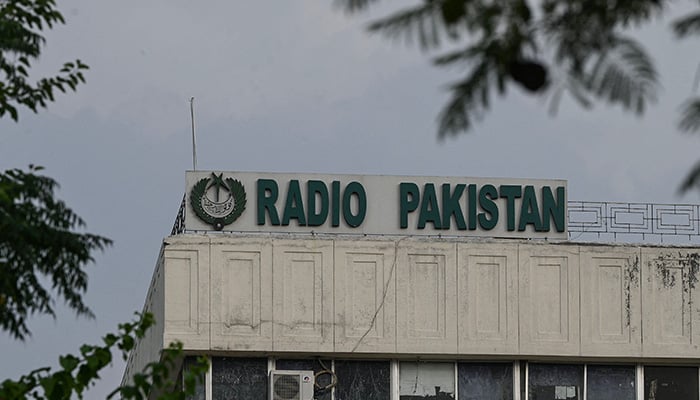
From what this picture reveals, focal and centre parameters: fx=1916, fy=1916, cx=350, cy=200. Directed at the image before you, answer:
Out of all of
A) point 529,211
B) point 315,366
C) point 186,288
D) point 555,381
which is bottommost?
point 555,381

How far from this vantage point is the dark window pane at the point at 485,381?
1185 inches

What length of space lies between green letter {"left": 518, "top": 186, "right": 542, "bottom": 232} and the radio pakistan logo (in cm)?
459

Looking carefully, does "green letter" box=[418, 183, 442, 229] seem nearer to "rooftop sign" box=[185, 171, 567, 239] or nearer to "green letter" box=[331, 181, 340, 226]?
"rooftop sign" box=[185, 171, 567, 239]

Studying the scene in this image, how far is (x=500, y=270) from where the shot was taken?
30656 millimetres

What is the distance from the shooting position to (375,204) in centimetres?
3109

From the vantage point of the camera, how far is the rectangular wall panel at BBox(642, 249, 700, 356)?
101 ft

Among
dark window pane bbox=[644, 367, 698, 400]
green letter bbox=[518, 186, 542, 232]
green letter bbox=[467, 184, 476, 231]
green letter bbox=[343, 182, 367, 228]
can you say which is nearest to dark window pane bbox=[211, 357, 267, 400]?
green letter bbox=[343, 182, 367, 228]

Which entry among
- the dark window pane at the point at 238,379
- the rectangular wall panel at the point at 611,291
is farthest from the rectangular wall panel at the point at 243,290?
the rectangular wall panel at the point at 611,291

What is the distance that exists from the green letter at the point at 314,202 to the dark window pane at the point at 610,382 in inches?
194

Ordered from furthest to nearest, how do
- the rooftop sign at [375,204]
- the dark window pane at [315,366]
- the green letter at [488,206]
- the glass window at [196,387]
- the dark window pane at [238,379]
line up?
the green letter at [488,206], the rooftop sign at [375,204], the dark window pane at [315,366], the dark window pane at [238,379], the glass window at [196,387]

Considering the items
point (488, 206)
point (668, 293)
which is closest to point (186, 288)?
point (488, 206)

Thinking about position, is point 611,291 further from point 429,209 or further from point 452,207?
point 429,209

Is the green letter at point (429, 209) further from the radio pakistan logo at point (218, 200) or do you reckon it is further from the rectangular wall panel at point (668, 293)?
the rectangular wall panel at point (668, 293)

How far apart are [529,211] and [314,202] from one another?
3.55m
